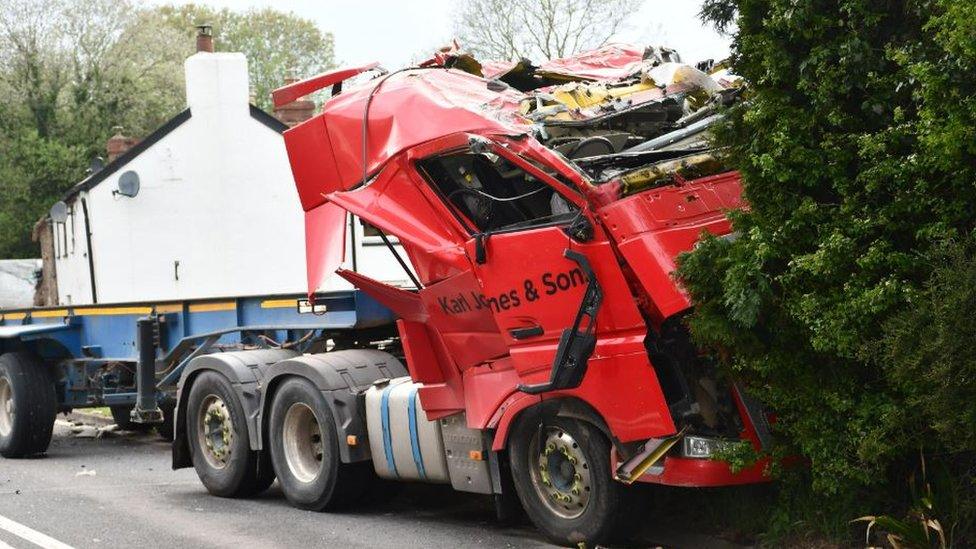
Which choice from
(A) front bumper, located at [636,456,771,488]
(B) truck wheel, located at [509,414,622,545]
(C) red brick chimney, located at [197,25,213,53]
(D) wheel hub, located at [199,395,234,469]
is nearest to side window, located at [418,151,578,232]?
(B) truck wheel, located at [509,414,622,545]

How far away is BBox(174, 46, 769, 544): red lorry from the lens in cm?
725

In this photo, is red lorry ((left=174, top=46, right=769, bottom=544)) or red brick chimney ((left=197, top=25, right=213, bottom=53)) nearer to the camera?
red lorry ((left=174, top=46, right=769, bottom=544))

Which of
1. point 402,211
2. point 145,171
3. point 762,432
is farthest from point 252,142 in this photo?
point 762,432

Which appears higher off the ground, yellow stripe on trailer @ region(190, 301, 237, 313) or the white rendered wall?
the white rendered wall

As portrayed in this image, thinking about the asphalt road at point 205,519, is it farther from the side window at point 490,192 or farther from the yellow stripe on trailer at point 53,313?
the yellow stripe on trailer at point 53,313

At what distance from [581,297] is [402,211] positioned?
158 centimetres

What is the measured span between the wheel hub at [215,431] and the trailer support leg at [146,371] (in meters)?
1.82

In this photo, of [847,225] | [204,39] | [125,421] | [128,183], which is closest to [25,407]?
[125,421]

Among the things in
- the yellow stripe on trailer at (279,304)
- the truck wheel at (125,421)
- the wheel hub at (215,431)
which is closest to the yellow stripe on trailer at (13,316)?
the truck wheel at (125,421)

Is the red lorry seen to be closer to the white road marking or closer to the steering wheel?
the steering wheel

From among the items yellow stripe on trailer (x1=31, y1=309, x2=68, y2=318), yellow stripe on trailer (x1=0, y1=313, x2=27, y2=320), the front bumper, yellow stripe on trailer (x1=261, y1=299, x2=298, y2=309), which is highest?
yellow stripe on trailer (x1=0, y1=313, x2=27, y2=320)

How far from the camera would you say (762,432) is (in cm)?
704

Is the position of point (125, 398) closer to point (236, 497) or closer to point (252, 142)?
point (236, 497)

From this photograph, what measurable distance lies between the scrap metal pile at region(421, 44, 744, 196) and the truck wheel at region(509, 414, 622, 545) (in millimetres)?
1501
